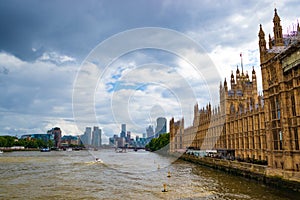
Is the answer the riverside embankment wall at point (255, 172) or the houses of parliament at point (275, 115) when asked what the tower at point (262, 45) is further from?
the riverside embankment wall at point (255, 172)

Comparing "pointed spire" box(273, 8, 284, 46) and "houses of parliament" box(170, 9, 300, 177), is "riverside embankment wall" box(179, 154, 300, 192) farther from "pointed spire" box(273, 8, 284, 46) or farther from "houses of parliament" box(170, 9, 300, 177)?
"pointed spire" box(273, 8, 284, 46)

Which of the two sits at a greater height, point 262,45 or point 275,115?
point 262,45

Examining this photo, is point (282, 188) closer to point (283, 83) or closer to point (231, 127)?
point (283, 83)

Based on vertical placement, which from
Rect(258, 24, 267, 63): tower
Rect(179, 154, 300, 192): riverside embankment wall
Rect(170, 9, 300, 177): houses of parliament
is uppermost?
Rect(258, 24, 267, 63): tower

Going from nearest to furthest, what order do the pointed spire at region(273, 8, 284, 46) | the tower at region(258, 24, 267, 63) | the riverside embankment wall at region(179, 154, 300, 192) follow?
1. the riverside embankment wall at region(179, 154, 300, 192)
2. the pointed spire at region(273, 8, 284, 46)
3. the tower at region(258, 24, 267, 63)

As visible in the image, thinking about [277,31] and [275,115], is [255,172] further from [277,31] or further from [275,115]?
[277,31]

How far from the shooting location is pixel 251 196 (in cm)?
2925

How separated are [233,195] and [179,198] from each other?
6.59 metres

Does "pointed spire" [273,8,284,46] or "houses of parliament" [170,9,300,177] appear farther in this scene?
"pointed spire" [273,8,284,46]

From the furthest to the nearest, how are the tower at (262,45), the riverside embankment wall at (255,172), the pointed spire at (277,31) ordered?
the tower at (262,45)
the pointed spire at (277,31)
the riverside embankment wall at (255,172)

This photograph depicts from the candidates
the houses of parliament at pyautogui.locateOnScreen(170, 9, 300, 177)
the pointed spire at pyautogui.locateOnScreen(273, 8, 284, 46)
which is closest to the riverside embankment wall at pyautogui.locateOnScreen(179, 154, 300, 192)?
the houses of parliament at pyautogui.locateOnScreen(170, 9, 300, 177)

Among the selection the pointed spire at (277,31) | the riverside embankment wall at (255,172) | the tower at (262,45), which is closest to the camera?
the riverside embankment wall at (255,172)

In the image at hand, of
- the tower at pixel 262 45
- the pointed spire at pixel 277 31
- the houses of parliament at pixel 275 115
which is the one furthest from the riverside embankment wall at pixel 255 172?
the pointed spire at pixel 277 31

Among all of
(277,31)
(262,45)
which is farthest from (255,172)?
(277,31)
